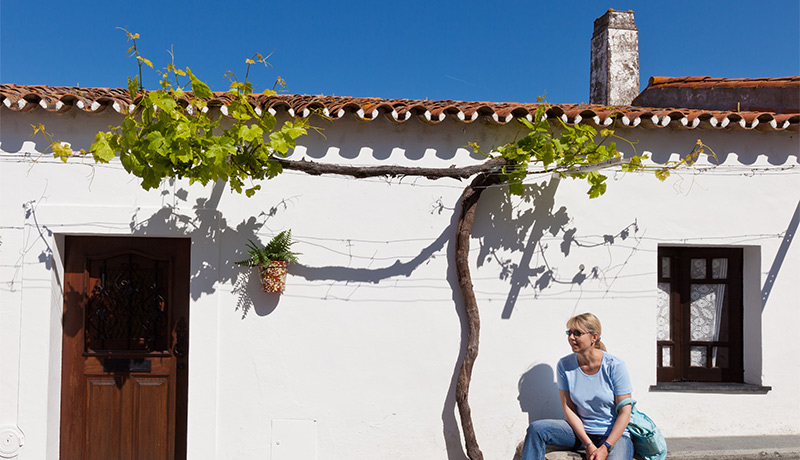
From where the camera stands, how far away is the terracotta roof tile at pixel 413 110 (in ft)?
13.8

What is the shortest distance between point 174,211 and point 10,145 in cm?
127

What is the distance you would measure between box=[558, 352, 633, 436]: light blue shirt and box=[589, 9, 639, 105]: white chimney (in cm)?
493

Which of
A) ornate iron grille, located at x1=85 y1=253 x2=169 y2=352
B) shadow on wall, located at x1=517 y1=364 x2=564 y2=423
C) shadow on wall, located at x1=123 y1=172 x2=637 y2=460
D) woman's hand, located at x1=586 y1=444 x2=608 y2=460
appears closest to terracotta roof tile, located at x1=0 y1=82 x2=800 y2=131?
shadow on wall, located at x1=123 y1=172 x2=637 y2=460

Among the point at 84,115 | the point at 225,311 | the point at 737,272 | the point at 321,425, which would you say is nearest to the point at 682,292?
the point at 737,272

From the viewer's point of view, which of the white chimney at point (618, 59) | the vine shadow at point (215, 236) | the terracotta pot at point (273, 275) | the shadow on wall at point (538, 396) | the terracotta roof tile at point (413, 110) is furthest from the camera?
the white chimney at point (618, 59)

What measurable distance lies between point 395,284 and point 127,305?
2131 mm

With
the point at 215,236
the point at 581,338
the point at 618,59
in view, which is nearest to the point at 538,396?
the point at 581,338

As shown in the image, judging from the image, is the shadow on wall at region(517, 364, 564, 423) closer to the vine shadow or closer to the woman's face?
the woman's face

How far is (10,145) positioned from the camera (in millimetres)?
4359

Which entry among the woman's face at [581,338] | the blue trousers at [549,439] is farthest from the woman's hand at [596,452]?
the woman's face at [581,338]

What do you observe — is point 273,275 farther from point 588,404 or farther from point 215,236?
point 588,404

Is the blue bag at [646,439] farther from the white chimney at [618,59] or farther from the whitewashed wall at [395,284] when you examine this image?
the white chimney at [618,59]

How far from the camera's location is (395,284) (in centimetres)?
468

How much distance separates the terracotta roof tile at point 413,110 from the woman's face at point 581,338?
1.66 meters
